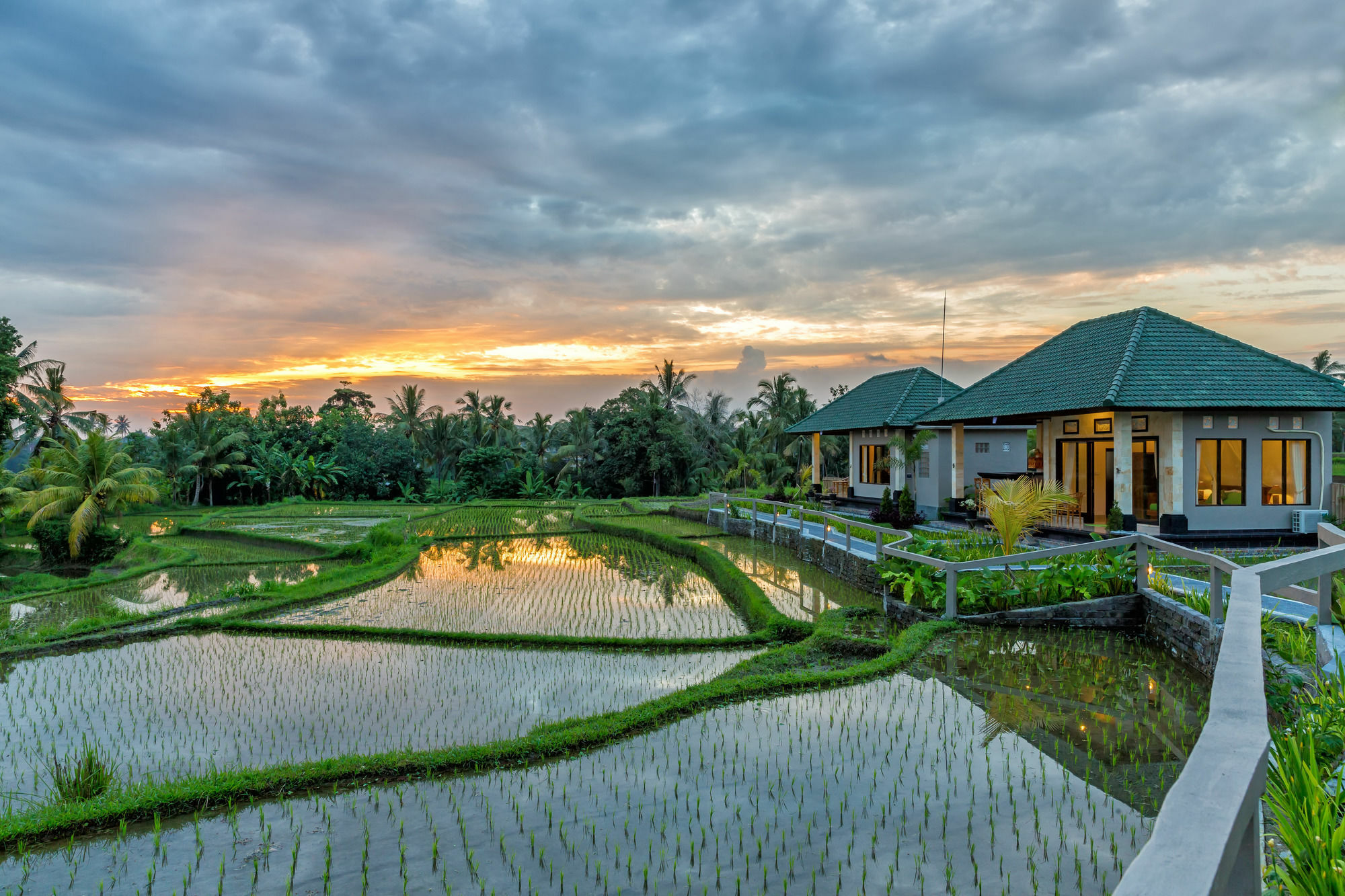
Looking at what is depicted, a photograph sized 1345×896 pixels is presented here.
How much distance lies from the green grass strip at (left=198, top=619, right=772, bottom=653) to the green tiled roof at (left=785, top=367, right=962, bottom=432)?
534 inches

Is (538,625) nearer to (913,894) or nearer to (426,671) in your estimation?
(426,671)

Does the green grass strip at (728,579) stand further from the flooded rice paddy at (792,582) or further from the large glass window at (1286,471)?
the large glass window at (1286,471)

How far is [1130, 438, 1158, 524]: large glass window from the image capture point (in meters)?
15.5

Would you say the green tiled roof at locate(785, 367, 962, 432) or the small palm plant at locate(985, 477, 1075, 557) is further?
the green tiled roof at locate(785, 367, 962, 432)

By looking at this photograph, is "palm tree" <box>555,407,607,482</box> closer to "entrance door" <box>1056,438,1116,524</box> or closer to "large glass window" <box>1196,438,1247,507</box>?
"entrance door" <box>1056,438,1116,524</box>

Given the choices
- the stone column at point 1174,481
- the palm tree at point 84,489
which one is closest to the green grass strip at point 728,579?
the stone column at point 1174,481

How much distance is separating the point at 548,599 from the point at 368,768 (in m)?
7.79

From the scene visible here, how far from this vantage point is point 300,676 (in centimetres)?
935

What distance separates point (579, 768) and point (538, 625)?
5771mm

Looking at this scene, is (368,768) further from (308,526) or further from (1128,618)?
(308,526)

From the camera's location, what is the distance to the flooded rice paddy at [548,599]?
11852mm

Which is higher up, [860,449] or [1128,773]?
[860,449]

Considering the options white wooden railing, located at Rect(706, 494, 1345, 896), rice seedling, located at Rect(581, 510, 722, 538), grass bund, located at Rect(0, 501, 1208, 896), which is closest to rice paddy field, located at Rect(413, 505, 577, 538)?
rice seedling, located at Rect(581, 510, 722, 538)

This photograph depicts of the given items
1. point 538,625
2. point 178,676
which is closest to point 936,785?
point 538,625
